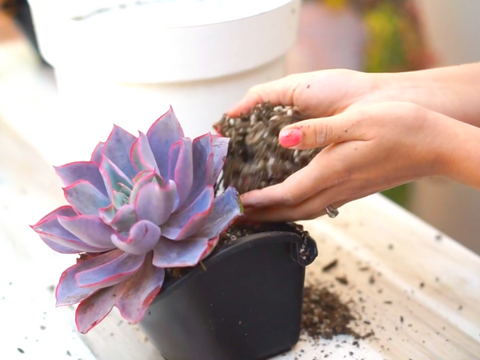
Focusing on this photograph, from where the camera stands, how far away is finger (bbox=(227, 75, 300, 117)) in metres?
0.57

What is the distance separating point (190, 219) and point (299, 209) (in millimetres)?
136

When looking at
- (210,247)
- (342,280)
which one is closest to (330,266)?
(342,280)

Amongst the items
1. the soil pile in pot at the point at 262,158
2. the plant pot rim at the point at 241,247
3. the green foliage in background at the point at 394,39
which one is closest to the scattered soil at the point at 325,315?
the soil pile in pot at the point at 262,158

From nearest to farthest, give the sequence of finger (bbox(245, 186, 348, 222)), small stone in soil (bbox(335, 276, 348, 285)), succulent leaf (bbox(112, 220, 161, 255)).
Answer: succulent leaf (bbox(112, 220, 161, 255))
finger (bbox(245, 186, 348, 222))
small stone in soil (bbox(335, 276, 348, 285))

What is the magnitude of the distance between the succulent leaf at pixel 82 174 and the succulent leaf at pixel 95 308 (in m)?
0.09

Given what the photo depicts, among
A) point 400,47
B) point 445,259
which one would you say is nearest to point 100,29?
point 445,259

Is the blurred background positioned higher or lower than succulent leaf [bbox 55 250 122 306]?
higher

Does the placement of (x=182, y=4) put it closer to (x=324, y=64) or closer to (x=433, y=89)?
(x=433, y=89)

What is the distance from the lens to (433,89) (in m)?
0.59

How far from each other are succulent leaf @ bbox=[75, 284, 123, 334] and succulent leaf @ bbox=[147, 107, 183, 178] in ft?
0.38

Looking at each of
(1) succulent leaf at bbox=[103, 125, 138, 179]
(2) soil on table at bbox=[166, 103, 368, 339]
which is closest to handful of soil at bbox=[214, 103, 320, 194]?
(2) soil on table at bbox=[166, 103, 368, 339]

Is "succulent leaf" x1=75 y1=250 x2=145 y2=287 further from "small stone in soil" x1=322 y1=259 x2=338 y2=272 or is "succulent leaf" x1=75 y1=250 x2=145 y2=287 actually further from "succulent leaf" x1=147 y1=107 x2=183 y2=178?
"small stone in soil" x1=322 y1=259 x2=338 y2=272

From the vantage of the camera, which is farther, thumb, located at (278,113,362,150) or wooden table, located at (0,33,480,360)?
wooden table, located at (0,33,480,360)

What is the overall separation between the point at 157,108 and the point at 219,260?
0.22m
